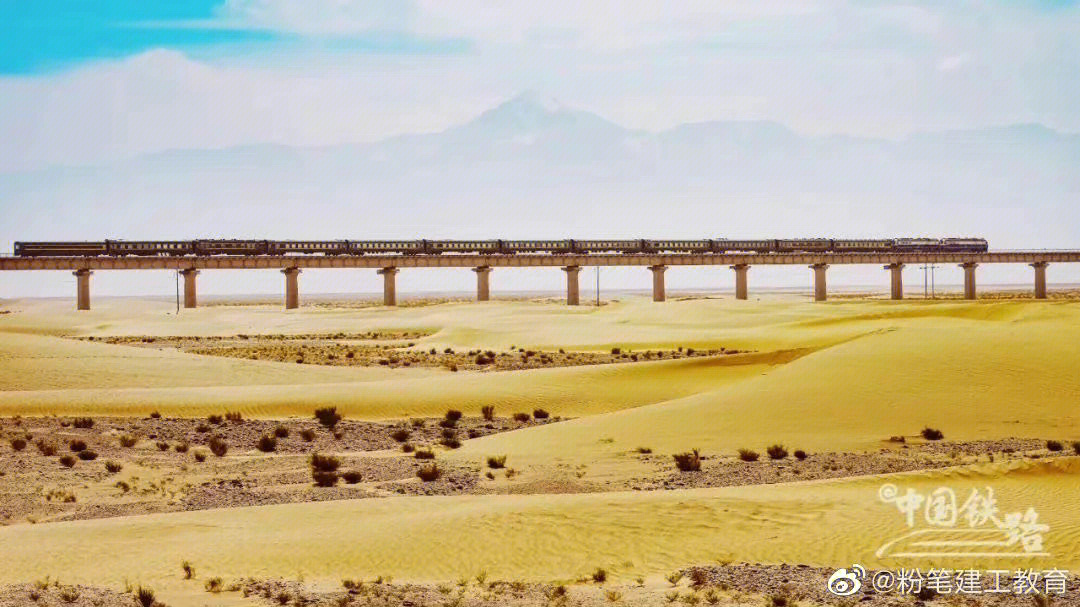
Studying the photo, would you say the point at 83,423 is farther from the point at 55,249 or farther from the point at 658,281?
the point at 658,281

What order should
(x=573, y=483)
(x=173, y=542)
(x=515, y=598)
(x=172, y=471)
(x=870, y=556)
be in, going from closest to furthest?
(x=515, y=598), (x=870, y=556), (x=173, y=542), (x=573, y=483), (x=172, y=471)

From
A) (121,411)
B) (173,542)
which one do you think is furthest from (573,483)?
(121,411)

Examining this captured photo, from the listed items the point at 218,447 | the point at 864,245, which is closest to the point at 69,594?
the point at 218,447

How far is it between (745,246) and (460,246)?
2450 cm

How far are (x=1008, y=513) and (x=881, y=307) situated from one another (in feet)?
218

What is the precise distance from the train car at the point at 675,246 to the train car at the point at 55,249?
139 ft

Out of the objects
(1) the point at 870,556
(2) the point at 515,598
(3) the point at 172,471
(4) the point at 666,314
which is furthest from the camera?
(4) the point at 666,314

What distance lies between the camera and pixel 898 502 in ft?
51.3

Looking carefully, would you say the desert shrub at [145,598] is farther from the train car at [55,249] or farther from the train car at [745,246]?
the train car at [745,246]

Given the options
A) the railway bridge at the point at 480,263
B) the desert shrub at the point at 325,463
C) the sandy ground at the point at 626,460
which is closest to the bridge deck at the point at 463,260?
Result: the railway bridge at the point at 480,263

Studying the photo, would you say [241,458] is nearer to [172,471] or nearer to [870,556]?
[172,471]

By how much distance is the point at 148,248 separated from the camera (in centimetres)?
8669

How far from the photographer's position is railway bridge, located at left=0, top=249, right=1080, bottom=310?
8400cm

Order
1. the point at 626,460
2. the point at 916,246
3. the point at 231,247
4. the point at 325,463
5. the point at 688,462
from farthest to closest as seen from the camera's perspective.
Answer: the point at 916,246, the point at 231,247, the point at 626,460, the point at 325,463, the point at 688,462
